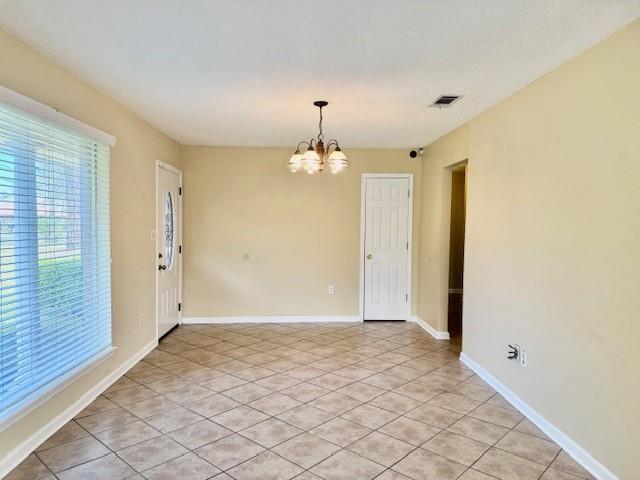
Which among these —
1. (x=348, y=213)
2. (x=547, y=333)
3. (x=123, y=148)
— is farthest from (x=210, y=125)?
(x=547, y=333)

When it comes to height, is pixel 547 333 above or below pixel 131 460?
above

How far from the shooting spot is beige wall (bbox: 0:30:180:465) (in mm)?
2441

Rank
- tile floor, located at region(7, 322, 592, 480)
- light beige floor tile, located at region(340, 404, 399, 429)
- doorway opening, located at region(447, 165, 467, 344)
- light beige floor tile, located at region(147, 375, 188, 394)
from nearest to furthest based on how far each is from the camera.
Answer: tile floor, located at region(7, 322, 592, 480) < light beige floor tile, located at region(340, 404, 399, 429) < light beige floor tile, located at region(147, 375, 188, 394) < doorway opening, located at region(447, 165, 467, 344)

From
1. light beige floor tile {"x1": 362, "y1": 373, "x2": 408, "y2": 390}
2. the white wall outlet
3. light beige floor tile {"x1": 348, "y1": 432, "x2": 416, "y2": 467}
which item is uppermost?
the white wall outlet

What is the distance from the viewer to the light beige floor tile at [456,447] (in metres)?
2.50

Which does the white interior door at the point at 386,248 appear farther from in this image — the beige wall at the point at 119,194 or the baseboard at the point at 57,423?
the baseboard at the point at 57,423

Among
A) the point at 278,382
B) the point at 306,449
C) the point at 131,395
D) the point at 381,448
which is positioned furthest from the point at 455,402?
the point at 131,395

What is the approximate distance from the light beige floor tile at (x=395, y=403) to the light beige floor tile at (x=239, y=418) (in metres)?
0.90

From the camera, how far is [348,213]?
19.0 ft

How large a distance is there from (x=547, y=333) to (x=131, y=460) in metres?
2.79

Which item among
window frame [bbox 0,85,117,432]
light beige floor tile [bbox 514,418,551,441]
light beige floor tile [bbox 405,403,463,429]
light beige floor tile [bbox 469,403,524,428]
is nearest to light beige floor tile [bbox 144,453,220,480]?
window frame [bbox 0,85,117,432]

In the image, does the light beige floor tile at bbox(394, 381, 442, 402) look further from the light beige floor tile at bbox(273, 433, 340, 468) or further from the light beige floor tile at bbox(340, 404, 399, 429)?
the light beige floor tile at bbox(273, 433, 340, 468)

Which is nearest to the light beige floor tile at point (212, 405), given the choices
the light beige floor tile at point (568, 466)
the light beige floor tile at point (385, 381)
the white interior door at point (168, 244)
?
the light beige floor tile at point (385, 381)

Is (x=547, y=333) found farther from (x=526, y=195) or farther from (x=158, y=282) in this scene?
(x=158, y=282)
